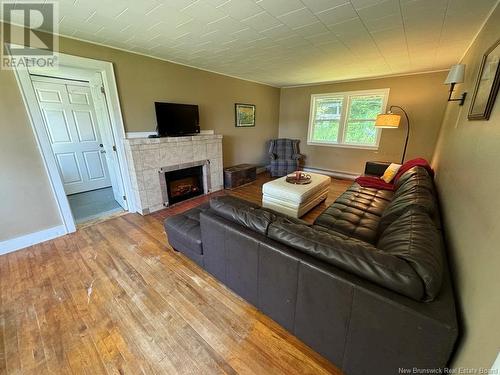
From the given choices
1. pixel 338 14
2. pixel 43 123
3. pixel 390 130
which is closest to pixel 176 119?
pixel 43 123

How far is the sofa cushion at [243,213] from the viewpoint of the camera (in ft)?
4.37

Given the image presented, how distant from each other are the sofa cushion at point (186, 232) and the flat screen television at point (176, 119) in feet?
5.58

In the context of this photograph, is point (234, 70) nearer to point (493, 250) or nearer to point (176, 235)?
point (176, 235)

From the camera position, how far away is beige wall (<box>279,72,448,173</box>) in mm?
3908

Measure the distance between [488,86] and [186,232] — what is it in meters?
2.57

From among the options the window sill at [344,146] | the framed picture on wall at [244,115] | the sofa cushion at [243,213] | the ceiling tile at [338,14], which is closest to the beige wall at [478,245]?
the sofa cushion at [243,213]

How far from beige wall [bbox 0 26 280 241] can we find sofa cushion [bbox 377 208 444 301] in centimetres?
341

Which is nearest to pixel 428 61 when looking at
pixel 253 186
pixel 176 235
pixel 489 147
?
pixel 489 147

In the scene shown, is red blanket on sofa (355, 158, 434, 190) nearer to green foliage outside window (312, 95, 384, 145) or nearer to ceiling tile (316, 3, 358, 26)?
green foliage outside window (312, 95, 384, 145)

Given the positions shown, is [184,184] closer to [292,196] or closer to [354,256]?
[292,196]

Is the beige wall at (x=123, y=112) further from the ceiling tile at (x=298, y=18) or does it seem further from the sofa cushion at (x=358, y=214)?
the sofa cushion at (x=358, y=214)

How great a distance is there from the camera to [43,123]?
7.36 feet

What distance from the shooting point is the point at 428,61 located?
10.6ft

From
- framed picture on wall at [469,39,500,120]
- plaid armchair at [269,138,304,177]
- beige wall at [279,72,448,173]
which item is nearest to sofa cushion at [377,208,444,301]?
framed picture on wall at [469,39,500,120]
